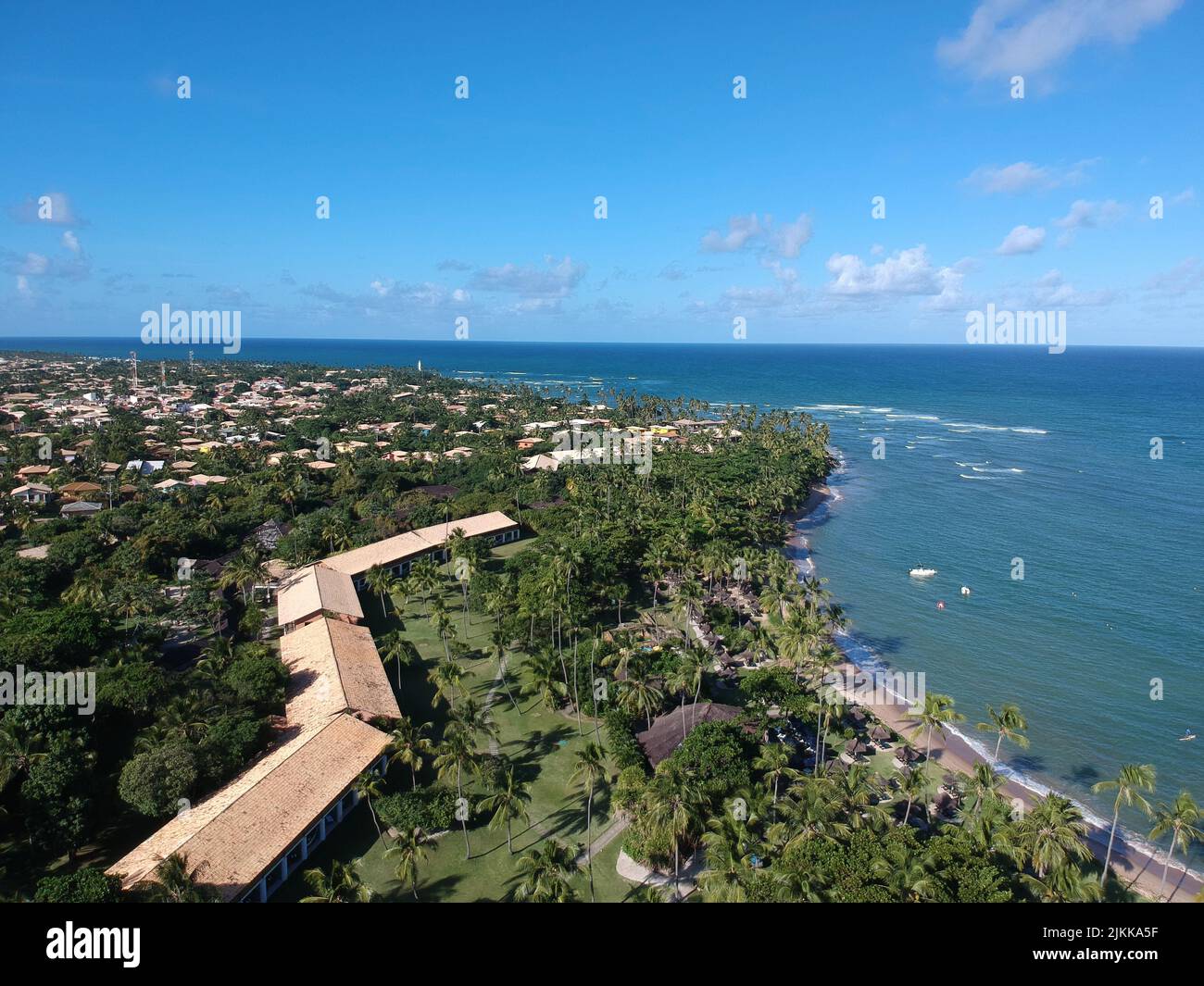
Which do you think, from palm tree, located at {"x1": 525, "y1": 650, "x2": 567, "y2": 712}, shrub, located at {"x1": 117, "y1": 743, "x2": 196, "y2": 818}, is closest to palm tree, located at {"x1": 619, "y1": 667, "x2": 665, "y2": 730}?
palm tree, located at {"x1": 525, "y1": 650, "x2": 567, "y2": 712}


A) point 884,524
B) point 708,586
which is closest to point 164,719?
point 708,586

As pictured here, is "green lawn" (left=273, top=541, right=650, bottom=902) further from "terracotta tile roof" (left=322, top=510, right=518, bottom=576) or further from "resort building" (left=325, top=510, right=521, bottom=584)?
"terracotta tile roof" (left=322, top=510, right=518, bottom=576)

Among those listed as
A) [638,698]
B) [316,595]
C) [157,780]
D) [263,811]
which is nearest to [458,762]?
[263,811]

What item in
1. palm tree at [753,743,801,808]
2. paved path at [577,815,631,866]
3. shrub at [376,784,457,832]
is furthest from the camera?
palm tree at [753,743,801,808]

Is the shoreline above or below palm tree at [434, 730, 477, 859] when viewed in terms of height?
below

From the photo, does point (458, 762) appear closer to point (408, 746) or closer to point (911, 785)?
point (408, 746)
